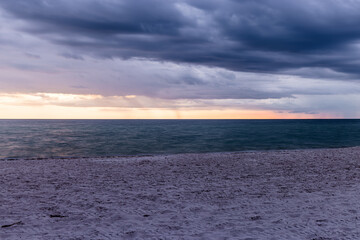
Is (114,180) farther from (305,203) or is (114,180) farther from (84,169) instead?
(305,203)

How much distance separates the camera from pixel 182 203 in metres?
10.5

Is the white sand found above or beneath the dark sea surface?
above

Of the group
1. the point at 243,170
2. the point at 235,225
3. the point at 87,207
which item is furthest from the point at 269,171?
the point at 87,207

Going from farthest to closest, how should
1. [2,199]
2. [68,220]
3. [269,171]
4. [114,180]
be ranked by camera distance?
[269,171]
[114,180]
[2,199]
[68,220]

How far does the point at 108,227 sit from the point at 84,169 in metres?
10.8

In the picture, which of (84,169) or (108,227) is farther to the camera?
(84,169)

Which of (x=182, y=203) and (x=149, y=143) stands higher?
(x=182, y=203)

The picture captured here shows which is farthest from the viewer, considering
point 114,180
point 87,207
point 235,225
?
point 114,180

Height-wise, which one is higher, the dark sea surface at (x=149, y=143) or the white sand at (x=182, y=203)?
the white sand at (x=182, y=203)

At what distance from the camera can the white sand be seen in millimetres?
7812

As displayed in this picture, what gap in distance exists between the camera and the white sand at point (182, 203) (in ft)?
25.6

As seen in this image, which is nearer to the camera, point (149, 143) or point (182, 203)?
point (182, 203)

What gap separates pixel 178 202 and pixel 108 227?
309 centimetres

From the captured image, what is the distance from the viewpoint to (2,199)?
11.1m
